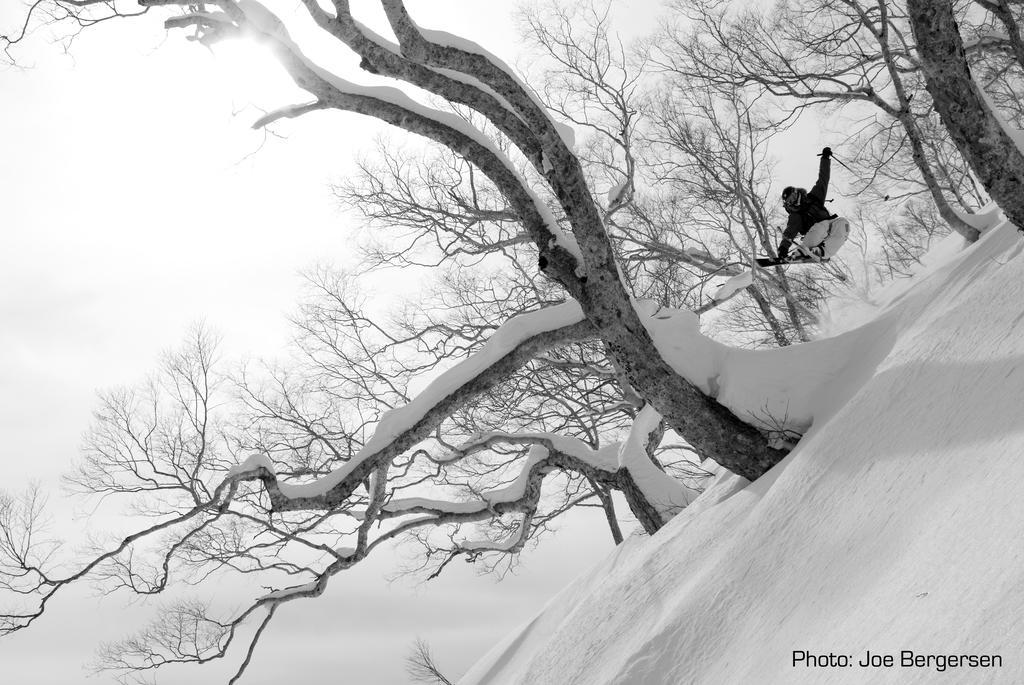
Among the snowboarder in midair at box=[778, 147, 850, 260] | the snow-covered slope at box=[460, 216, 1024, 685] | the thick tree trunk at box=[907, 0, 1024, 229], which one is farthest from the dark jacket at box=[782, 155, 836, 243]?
the thick tree trunk at box=[907, 0, 1024, 229]

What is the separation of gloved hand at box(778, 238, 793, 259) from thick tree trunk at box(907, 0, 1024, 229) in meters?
3.15

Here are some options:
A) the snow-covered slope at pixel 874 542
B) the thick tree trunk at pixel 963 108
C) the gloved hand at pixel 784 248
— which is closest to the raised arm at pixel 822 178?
the gloved hand at pixel 784 248

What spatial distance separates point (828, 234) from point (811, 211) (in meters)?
0.31

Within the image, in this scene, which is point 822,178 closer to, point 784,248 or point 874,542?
point 784,248

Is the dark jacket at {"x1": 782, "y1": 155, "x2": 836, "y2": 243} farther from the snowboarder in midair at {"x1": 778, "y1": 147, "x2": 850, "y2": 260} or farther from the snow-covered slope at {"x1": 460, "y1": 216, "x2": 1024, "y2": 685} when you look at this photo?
the snow-covered slope at {"x1": 460, "y1": 216, "x2": 1024, "y2": 685}

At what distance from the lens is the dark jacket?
7172 millimetres

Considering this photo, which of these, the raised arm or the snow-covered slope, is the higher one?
the raised arm

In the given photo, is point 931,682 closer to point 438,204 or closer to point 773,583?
point 773,583

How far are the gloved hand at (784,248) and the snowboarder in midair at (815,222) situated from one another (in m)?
0.07

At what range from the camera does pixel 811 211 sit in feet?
24.4

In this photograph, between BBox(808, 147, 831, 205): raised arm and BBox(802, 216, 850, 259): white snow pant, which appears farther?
BBox(802, 216, 850, 259): white snow pant

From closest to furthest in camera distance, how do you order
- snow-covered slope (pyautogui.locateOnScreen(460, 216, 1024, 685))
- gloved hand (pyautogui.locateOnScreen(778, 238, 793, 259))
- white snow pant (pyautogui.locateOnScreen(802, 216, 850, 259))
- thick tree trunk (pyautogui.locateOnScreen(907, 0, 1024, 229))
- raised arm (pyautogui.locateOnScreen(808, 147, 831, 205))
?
1. snow-covered slope (pyautogui.locateOnScreen(460, 216, 1024, 685))
2. thick tree trunk (pyautogui.locateOnScreen(907, 0, 1024, 229))
3. raised arm (pyautogui.locateOnScreen(808, 147, 831, 205))
4. white snow pant (pyautogui.locateOnScreen(802, 216, 850, 259))
5. gloved hand (pyautogui.locateOnScreen(778, 238, 793, 259))

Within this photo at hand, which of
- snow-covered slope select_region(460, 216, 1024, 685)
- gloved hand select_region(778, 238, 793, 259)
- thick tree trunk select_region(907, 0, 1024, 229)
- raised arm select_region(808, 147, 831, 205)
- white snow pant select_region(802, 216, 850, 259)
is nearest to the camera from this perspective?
snow-covered slope select_region(460, 216, 1024, 685)

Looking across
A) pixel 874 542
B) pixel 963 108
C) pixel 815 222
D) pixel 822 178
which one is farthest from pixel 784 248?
pixel 874 542
